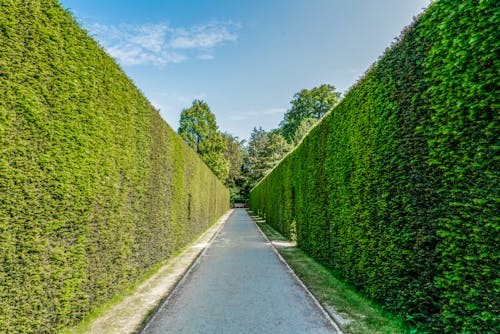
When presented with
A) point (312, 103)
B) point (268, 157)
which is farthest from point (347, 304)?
point (312, 103)

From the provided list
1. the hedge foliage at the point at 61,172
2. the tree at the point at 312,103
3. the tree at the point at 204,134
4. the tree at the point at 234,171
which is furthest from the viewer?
the tree at the point at 234,171

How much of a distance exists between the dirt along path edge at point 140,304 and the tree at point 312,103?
54.2 metres

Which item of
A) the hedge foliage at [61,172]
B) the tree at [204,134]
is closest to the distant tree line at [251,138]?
the tree at [204,134]

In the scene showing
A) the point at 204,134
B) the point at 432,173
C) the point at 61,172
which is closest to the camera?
the point at 432,173

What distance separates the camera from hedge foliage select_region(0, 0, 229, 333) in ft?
9.56

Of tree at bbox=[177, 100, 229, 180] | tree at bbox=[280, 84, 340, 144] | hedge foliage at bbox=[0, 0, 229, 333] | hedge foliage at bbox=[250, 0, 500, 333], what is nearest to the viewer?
hedge foliage at bbox=[250, 0, 500, 333]

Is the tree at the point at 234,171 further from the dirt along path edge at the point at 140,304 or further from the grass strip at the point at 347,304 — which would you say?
the grass strip at the point at 347,304

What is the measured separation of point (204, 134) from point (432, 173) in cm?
5023

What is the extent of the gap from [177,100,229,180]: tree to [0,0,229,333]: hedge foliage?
45.0m

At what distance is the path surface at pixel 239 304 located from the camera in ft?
13.0

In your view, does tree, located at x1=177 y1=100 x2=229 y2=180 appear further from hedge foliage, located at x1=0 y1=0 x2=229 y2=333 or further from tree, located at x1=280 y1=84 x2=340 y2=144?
hedge foliage, located at x1=0 y1=0 x2=229 y2=333

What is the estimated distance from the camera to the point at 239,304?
192 inches

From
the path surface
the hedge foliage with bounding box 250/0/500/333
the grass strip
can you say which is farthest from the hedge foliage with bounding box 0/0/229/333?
the hedge foliage with bounding box 250/0/500/333

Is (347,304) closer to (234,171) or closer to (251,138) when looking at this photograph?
(234,171)
